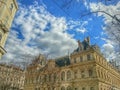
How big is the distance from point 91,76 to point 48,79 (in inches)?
592

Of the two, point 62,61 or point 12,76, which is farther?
point 12,76

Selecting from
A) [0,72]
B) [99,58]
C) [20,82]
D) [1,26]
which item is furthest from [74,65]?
[20,82]

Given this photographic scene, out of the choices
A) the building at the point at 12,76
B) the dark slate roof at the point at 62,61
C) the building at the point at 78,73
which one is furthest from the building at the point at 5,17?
the building at the point at 12,76

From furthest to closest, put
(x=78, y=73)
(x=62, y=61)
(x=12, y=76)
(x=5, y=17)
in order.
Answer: (x=12, y=76)
(x=62, y=61)
(x=78, y=73)
(x=5, y=17)

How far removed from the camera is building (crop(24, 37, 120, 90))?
107ft

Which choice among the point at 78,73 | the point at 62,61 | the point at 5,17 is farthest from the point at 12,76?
the point at 5,17

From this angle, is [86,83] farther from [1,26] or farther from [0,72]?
[0,72]

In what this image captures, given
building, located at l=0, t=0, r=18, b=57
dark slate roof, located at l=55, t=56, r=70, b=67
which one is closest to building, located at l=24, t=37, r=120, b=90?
dark slate roof, located at l=55, t=56, r=70, b=67

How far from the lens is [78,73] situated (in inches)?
1379

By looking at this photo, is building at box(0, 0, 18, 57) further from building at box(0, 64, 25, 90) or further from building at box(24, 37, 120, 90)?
building at box(0, 64, 25, 90)

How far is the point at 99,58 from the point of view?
118 ft

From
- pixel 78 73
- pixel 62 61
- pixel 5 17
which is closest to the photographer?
pixel 5 17

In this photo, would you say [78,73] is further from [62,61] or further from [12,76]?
[12,76]

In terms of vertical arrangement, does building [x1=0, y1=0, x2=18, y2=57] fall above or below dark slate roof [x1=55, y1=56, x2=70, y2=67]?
above
